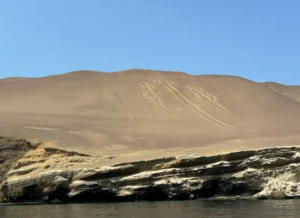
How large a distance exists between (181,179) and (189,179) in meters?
0.63

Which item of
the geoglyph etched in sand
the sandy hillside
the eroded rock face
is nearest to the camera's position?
the eroded rock face

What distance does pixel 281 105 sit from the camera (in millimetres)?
93938

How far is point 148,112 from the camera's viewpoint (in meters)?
81.0

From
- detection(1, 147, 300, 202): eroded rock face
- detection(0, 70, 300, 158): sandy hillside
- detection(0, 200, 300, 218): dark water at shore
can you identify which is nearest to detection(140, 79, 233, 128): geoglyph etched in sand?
detection(0, 70, 300, 158): sandy hillside

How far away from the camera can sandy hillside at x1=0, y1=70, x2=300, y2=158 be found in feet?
190

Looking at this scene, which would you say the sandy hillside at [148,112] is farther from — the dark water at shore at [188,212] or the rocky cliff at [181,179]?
the dark water at shore at [188,212]

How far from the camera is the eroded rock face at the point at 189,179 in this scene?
41.4 meters

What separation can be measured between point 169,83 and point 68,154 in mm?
51858

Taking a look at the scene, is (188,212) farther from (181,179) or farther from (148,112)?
(148,112)

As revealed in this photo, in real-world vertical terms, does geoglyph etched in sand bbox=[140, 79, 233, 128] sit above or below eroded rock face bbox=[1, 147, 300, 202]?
above

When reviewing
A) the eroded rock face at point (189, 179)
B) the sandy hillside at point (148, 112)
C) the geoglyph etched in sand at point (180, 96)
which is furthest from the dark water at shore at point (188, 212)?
the geoglyph etched in sand at point (180, 96)

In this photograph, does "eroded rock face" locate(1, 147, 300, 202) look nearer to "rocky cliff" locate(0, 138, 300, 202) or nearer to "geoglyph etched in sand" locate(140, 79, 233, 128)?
"rocky cliff" locate(0, 138, 300, 202)

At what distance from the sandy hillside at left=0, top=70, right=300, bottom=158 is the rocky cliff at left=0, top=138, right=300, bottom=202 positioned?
12.9ft

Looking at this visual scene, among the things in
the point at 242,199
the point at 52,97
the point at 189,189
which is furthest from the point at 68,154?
the point at 52,97
